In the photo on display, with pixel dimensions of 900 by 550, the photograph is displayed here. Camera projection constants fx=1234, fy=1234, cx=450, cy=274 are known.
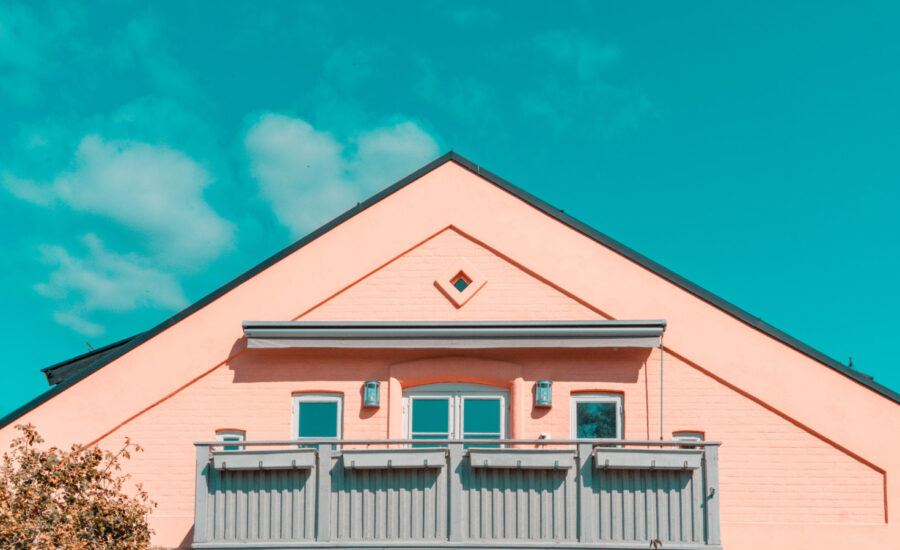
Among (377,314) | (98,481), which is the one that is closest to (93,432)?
(98,481)

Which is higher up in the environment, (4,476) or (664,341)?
(664,341)

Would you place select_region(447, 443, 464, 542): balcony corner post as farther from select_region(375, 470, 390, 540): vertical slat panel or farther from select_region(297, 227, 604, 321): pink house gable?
select_region(297, 227, 604, 321): pink house gable

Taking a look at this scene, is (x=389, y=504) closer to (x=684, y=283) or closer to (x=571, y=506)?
(x=571, y=506)

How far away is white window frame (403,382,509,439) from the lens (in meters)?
19.1

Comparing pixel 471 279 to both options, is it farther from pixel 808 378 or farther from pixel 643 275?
pixel 808 378

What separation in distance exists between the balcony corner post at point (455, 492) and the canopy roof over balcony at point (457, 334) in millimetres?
2178

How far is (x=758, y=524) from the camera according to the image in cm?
1803

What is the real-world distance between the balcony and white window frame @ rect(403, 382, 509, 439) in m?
1.94

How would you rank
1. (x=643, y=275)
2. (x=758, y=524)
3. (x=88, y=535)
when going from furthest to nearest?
(x=643, y=275) → (x=758, y=524) → (x=88, y=535)

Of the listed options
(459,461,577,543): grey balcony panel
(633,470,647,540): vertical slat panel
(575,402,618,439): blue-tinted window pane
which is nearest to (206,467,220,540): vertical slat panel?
(459,461,577,543): grey balcony panel

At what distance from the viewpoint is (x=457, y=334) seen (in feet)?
61.6

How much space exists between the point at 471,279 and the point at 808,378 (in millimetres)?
5350

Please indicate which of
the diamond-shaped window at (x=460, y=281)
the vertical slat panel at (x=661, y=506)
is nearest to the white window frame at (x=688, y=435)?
the vertical slat panel at (x=661, y=506)

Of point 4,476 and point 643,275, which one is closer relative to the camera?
point 4,476
